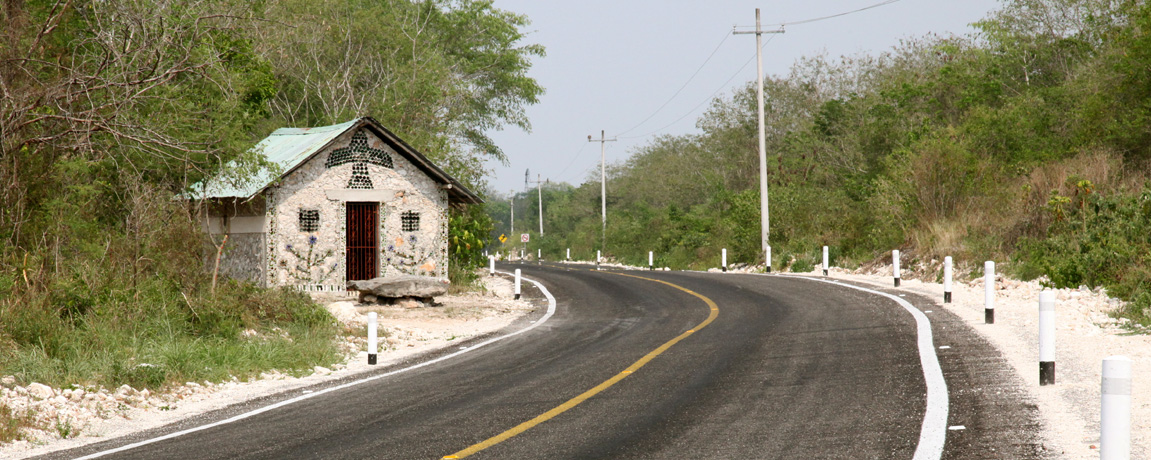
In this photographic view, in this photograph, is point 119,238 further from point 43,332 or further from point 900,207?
point 900,207

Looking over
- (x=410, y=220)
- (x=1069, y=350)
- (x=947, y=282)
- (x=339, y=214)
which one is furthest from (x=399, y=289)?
(x=1069, y=350)

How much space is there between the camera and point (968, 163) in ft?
84.9

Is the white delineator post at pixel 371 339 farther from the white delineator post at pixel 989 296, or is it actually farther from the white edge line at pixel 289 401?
the white delineator post at pixel 989 296

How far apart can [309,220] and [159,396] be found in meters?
12.3

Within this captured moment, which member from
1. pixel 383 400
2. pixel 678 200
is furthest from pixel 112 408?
pixel 678 200

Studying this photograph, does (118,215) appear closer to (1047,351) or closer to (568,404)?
(568,404)

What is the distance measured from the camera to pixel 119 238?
46.0 feet

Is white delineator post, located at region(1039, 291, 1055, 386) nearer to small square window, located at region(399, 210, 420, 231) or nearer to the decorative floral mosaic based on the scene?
small square window, located at region(399, 210, 420, 231)

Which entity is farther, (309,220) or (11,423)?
(309,220)

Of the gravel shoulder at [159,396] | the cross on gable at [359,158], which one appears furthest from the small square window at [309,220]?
the gravel shoulder at [159,396]

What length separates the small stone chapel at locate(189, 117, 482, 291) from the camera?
72.2ft

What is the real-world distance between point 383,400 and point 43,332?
18.4ft

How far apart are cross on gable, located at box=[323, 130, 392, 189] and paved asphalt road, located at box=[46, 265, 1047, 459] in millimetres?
9937

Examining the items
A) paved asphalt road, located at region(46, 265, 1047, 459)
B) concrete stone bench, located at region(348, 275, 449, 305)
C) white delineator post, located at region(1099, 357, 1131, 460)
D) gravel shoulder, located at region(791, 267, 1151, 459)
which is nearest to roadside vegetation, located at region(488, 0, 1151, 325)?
gravel shoulder, located at region(791, 267, 1151, 459)
